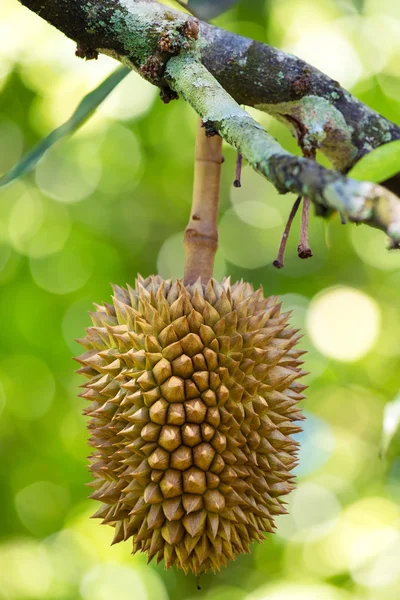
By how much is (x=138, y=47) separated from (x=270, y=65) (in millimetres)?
266

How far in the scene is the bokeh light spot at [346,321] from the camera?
537 centimetres

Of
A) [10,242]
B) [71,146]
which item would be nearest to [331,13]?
[71,146]

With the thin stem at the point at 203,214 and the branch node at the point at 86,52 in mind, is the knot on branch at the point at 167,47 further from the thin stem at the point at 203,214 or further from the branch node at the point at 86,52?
the thin stem at the point at 203,214

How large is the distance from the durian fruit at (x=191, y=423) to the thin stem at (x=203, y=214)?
0.07m

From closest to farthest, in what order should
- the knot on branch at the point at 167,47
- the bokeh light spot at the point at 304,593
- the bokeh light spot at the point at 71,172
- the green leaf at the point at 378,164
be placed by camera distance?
the green leaf at the point at 378,164 → the knot on branch at the point at 167,47 → the bokeh light spot at the point at 304,593 → the bokeh light spot at the point at 71,172

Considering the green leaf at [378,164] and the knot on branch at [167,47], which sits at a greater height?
the knot on branch at [167,47]

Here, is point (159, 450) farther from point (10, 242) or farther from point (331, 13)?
point (331, 13)

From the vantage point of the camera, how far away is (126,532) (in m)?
1.37

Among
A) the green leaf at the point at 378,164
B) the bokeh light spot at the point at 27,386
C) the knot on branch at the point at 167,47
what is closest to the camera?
the green leaf at the point at 378,164

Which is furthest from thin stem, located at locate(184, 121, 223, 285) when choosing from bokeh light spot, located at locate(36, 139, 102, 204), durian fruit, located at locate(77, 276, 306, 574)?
bokeh light spot, located at locate(36, 139, 102, 204)

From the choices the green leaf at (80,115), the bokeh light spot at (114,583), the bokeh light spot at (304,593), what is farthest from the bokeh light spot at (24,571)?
the green leaf at (80,115)

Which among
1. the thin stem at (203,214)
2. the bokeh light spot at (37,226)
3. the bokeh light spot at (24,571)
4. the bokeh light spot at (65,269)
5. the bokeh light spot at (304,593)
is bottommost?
the bokeh light spot at (24,571)

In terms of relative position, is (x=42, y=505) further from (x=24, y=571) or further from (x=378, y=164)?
(x=378, y=164)

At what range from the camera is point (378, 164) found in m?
0.81
